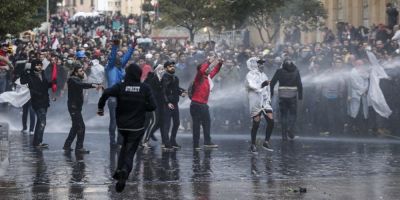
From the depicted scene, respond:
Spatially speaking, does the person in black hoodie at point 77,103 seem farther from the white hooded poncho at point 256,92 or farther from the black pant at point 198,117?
the white hooded poncho at point 256,92

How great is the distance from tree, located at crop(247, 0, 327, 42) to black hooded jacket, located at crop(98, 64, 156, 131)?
22747 millimetres

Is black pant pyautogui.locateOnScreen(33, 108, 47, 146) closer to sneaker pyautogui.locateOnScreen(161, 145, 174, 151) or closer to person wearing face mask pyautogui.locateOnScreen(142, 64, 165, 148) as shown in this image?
person wearing face mask pyautogui.locateOnScreen(142, 64, 165, 148)

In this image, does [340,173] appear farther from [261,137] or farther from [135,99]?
[261,137]

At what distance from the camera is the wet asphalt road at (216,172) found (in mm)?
13281

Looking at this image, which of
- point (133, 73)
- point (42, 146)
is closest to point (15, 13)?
point (42, 146)

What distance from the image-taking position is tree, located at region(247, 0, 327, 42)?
36.1 meters

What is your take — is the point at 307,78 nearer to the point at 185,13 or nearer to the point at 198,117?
the point at 198,117

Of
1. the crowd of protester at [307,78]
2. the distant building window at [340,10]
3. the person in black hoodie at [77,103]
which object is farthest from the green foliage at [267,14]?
the person in black hoodie at [77,103]

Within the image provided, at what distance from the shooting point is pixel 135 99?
527 inches

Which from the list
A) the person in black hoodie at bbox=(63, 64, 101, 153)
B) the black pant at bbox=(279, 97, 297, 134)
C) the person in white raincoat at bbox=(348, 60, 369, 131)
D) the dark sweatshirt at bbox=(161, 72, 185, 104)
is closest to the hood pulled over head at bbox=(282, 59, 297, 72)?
the black pant at bbox=(279, 97, 297, 134)

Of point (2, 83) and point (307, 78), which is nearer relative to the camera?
point (307, 78)

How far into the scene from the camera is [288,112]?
21.6m

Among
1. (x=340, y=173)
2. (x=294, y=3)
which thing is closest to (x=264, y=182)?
(x=340, y=173)

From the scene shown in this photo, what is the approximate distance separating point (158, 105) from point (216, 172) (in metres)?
4.18
